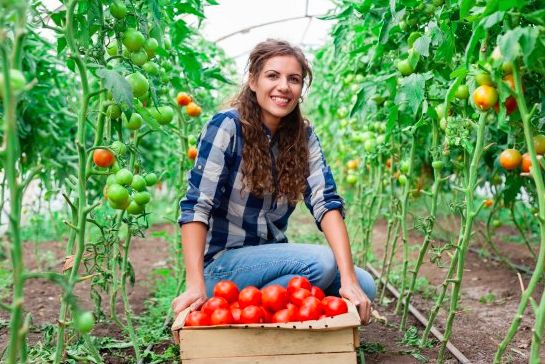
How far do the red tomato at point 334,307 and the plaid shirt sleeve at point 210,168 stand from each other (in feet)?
1.78

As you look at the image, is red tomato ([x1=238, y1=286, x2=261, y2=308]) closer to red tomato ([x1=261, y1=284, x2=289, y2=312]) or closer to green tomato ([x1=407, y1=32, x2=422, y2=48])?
red tomato ([x1=261, y1=284, x2=289, y2=312])

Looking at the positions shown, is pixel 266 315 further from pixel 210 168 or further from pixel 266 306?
pixel 210 168

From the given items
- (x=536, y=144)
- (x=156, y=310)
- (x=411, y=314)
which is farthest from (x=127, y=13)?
(x=411, y=314)

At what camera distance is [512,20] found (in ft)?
5.09

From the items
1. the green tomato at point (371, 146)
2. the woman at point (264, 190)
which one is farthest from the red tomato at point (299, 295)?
the green tomato at point (371, 146)

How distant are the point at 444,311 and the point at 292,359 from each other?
1602mm

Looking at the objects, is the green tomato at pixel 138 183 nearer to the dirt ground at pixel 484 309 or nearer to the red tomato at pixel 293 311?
the red tomato at pixel 293 311

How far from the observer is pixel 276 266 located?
91.3 inches

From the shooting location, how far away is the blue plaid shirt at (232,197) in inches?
89.3

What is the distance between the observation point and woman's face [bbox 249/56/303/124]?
2.35 meters

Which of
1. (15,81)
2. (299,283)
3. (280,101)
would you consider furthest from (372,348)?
(15,81)

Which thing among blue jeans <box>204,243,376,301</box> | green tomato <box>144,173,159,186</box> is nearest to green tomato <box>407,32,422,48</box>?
blue jeans <box>204,243,376,301</box>

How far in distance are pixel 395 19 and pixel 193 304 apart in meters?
1.19

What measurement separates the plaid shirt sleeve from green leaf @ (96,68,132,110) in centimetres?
75
